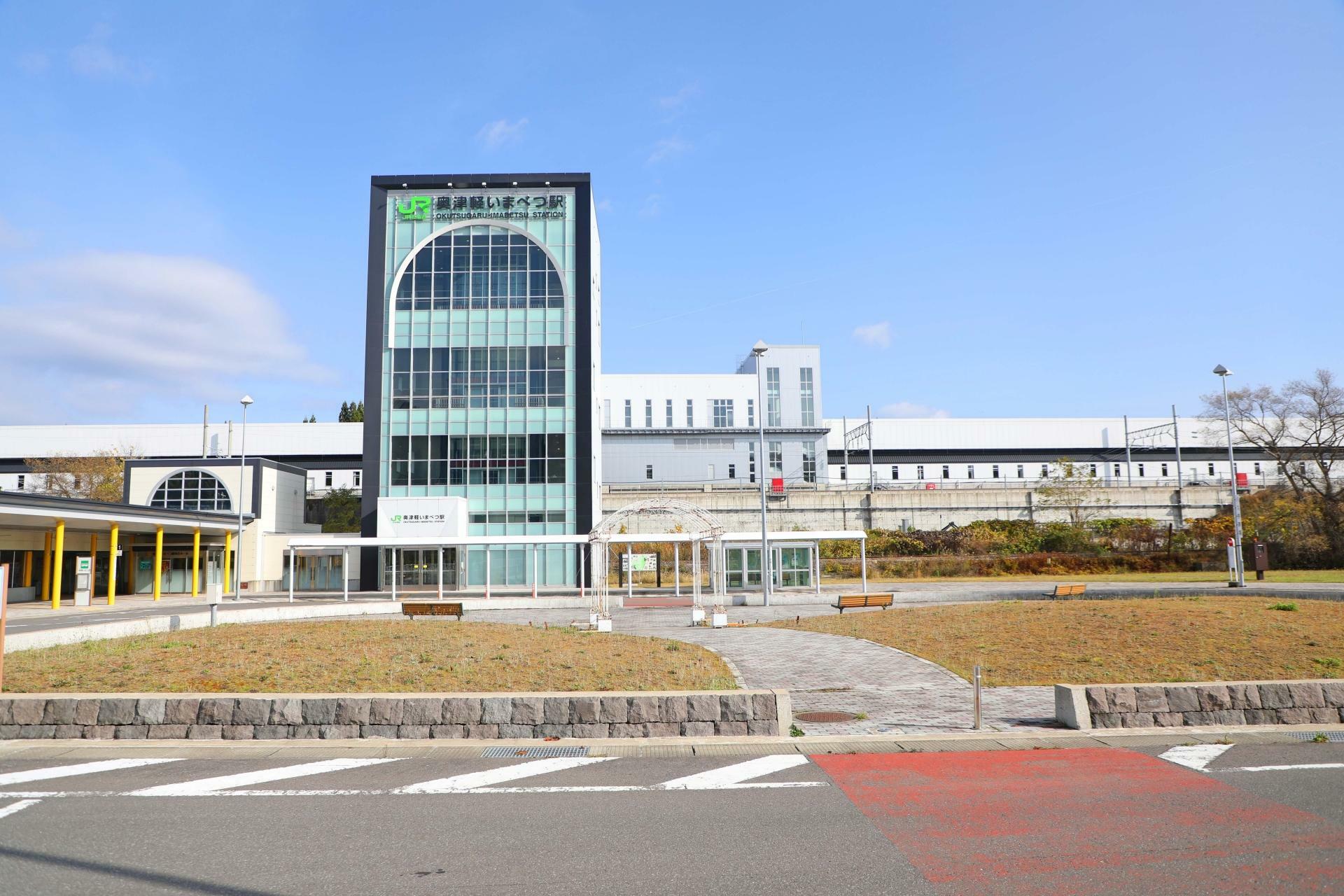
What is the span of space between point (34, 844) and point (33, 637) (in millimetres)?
12793

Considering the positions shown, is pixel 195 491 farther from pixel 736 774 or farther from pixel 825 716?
pixel 736 774

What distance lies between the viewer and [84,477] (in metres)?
65.6

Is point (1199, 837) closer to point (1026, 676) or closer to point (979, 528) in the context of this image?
point (1026, 676)

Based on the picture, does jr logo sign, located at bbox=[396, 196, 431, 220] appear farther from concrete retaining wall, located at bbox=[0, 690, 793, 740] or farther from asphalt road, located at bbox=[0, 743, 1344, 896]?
asphalt road, located at bbox=[0, 743, 1344, 896]

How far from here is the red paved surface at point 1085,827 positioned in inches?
228

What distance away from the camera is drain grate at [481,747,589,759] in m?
9.63

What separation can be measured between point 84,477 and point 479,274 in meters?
38.1

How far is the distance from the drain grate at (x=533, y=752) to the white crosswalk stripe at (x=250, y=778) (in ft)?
3.32

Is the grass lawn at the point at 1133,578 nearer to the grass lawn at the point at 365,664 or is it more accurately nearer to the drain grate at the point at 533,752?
Result: the grass lawn at the point at 365,664

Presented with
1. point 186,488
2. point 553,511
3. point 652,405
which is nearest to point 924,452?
point 652,405

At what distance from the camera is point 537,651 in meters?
15.2

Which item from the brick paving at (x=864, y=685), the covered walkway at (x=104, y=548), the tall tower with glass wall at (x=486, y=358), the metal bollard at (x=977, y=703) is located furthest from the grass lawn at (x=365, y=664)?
the tall tower with glass wall at (x=486, y=358)

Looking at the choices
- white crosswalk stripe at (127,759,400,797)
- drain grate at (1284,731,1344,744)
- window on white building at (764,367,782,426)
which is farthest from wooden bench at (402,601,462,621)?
window on white building at (764,367,782,426)

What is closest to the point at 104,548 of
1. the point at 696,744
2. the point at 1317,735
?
the point at 696,744
